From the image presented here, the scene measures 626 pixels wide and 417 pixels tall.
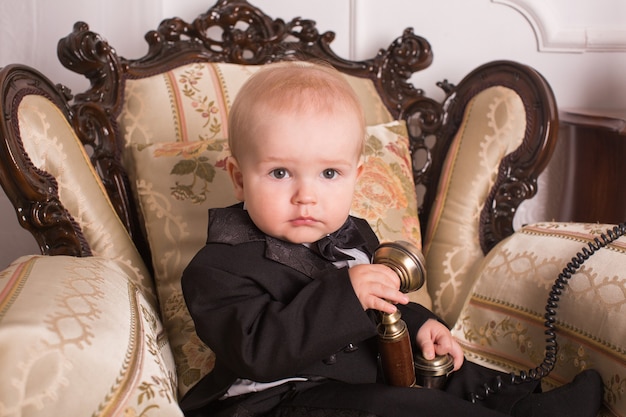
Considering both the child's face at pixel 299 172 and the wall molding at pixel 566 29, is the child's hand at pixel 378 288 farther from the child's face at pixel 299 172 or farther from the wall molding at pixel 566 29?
the wall molding at pixel 566 29

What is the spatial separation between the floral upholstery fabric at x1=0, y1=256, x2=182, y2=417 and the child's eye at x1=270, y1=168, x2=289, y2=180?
0.31 metres

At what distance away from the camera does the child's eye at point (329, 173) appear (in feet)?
3.61

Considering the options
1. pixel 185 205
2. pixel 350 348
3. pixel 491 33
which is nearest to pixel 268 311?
pixel 350 348

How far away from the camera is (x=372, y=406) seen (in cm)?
102

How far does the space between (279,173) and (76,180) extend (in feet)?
1.61

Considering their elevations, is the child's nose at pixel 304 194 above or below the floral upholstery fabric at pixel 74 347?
above

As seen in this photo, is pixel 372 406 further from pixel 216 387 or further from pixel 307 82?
pixel 307 82

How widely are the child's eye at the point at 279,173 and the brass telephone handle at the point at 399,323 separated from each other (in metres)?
0.18

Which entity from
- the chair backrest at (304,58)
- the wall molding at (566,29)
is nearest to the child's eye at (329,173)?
the chair backrest at (304,58)

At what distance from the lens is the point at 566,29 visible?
2.02 m

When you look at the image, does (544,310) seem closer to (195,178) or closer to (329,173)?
(329,173)

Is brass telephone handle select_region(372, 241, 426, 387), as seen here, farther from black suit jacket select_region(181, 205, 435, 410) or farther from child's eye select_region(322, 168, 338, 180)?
child's eye select_region(322, 168, 338, 180)

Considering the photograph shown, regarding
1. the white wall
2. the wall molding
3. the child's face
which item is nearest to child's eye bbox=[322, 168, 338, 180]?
the child's face

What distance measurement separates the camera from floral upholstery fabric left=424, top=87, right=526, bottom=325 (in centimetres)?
160
